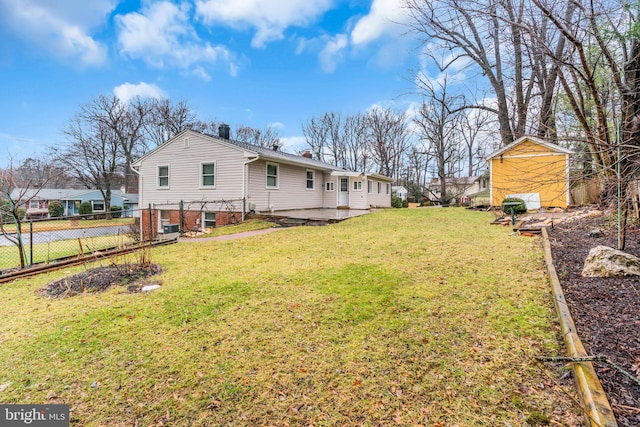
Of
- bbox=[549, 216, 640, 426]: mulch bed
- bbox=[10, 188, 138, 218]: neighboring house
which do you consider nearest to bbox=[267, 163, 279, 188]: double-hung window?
bbox=[549, 216, 640, 426]: mulch bed

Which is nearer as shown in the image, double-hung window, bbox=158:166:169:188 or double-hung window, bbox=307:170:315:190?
double-hung window, bbox=158:166:169:188

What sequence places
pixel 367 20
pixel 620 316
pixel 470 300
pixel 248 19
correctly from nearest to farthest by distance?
pixel 620 316 → pixel 470 300 → pixel 367 20 → pixel 248 19

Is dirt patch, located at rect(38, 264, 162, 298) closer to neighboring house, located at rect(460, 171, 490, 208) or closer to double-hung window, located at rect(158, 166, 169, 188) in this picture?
double-hung window, located at rect(158, 166, 169, 188)

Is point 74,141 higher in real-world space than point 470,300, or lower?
higher

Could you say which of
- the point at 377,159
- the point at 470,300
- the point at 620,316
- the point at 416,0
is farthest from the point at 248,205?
the point at 377,159

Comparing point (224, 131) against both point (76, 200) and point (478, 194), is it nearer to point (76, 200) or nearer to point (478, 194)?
point (478, 194)

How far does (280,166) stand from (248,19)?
239 inches

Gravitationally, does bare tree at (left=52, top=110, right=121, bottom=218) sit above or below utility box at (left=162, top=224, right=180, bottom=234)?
above

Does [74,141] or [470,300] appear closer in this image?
[470,300]

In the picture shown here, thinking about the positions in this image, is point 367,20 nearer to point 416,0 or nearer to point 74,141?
point 416,0

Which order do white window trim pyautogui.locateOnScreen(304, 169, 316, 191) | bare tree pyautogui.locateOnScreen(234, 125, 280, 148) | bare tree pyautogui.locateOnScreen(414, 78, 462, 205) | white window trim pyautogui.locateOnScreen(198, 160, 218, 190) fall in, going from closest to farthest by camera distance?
white window trim pyautogui.locateOnScreen(198, 160, 218, 190), white window trim pyautogui.locateOnScreen(304, 169, 316, 191), bare tree pyautogui.locateOnScreen(414, 78, 462, 205), bare tree pyautogui.locateOnScreen(234, 125, 280, 148)

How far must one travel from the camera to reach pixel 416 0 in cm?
704

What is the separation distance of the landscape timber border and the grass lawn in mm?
118

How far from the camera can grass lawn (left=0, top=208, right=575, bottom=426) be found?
1.89 meters
